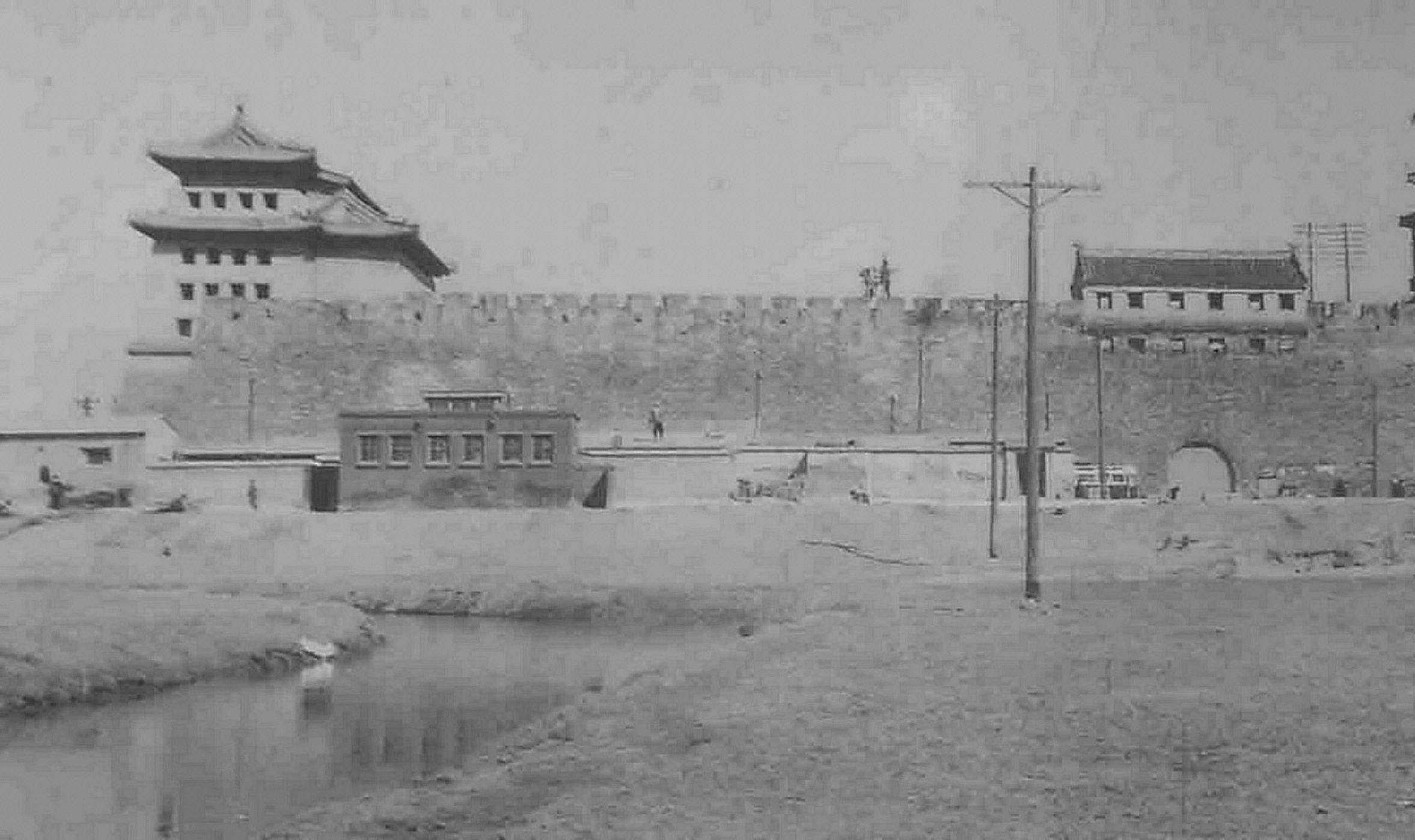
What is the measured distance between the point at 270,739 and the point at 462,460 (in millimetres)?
18698

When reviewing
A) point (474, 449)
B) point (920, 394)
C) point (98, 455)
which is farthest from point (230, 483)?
point (920, 394)

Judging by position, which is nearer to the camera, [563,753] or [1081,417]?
[563,753]

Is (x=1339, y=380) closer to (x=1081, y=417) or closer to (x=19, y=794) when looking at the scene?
(x=1081, y=417)

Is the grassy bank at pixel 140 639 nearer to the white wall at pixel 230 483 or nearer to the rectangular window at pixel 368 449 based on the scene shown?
the white wall at pixel 230 483

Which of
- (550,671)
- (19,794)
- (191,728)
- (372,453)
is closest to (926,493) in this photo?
(372,453)

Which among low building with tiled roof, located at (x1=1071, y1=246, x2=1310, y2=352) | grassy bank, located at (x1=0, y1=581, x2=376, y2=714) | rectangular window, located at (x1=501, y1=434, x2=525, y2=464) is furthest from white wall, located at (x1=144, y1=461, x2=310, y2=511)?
low building with tiled roof, located at (x1=1071, y1=246, x2=1310, y2=352)

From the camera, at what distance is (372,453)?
29.9 metres

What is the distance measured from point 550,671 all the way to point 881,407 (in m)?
25.0

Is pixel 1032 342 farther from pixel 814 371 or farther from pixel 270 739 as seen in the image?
pixel 814 371

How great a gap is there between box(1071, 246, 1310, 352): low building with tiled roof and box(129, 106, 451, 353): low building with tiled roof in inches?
731

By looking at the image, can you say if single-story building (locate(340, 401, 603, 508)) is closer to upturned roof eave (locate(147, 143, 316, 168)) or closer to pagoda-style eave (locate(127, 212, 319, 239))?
pagoda-style eave (locate(127, 212, 319, 239))

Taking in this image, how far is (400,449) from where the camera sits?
97.9 feet

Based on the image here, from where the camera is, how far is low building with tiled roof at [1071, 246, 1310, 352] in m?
40.6

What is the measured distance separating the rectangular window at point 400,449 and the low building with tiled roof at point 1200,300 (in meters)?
19.2
